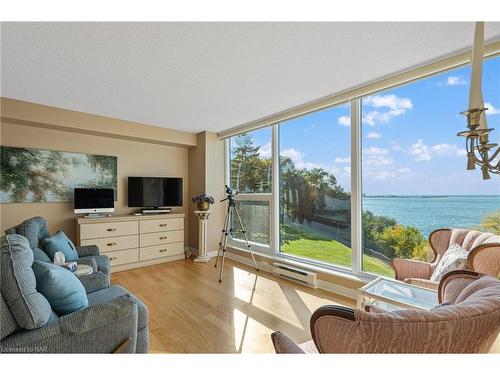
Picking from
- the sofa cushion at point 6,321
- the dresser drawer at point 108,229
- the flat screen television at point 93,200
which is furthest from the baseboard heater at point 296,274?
the flat screen television at point 93,200

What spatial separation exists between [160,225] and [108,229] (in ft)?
2.60

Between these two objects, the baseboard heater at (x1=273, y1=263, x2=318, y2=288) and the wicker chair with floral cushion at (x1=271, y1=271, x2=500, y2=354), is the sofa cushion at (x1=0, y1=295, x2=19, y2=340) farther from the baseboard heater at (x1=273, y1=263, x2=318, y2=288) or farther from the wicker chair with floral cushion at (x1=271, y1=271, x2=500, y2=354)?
the baseboard heater at (x1=273, y1=263, x2=318, y2=288)

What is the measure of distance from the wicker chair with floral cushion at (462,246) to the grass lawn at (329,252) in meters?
0.47

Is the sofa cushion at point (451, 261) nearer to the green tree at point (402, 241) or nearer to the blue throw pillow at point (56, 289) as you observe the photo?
the green tree at point (402, 241)

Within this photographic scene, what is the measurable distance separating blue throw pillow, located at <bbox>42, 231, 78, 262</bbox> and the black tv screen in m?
1.64

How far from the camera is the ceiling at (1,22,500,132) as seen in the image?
5.35 ft

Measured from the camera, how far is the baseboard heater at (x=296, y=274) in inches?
116

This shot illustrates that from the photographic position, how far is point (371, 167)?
2666 mm

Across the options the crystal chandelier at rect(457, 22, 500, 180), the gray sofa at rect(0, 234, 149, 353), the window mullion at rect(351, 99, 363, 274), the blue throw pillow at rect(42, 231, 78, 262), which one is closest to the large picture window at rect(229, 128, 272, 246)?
the window mullion at rect(351, 99, 363, 274)

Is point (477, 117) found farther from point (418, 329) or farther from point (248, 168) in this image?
point (248, 168)

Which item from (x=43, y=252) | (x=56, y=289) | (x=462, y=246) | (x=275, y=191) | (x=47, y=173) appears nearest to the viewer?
(x=56, y=289)

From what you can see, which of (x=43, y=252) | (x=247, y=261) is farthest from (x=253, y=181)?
(x=43, y=252)

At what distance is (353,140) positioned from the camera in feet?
9.04

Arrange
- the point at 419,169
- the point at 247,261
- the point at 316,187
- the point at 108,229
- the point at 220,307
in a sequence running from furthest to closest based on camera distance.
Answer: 1. the point at 247,261
2. the point at 108,229
3. the point at 316,187
4. the point at 220,307
5. the point at 419,169
